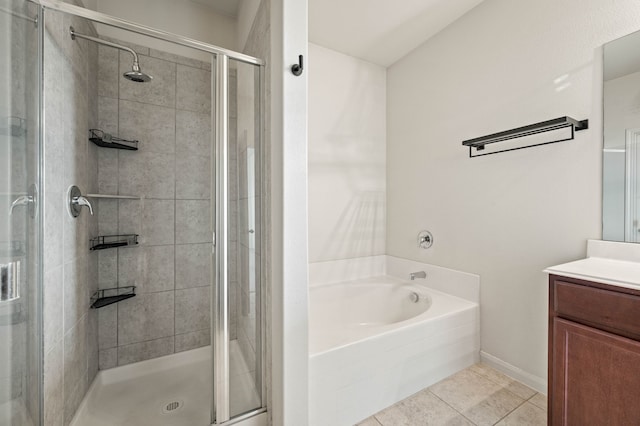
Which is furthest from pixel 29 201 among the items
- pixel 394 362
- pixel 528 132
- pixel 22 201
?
pixel 528 132

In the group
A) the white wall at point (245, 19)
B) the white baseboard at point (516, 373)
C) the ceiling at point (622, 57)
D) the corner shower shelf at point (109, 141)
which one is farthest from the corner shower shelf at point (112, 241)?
the ceiling at point (622, 57)

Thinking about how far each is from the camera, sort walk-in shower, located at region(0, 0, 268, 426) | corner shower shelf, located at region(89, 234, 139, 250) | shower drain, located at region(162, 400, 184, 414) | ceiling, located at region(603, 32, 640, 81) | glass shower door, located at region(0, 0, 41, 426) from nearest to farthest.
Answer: glass shower door, located at region(0, 0, 41, 426) → walk-in shower, located at region(0, 0, 268, 426) → ceiling, located at region(603, 32, 640, 81) → shower drain, located at region(162, 400, 184, 414) → corner shower shelf, located at region(89, 234, 139, 250)

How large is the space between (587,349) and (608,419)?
0.24 m

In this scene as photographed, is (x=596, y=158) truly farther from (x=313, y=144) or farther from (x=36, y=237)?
(x=36, y=237)

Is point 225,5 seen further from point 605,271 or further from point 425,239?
point 605,271

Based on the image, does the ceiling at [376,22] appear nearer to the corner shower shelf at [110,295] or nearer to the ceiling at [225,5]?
the ceiling at [225,5]

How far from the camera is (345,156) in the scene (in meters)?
2.43

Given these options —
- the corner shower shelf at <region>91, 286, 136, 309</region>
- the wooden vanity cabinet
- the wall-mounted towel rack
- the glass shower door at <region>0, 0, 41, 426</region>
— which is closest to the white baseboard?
the wooden vanity cabinet

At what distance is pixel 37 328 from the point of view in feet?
3.25

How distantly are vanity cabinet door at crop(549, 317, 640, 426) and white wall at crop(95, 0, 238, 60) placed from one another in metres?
2.61

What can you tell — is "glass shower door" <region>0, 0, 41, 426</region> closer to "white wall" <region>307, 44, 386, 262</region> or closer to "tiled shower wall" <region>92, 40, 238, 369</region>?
"tiled shower wall" <region>92, 40, 238, 369</region>

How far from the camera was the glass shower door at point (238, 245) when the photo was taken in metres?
1.28

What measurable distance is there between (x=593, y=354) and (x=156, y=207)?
8.30ft

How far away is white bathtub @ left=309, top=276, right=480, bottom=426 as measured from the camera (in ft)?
4.23
